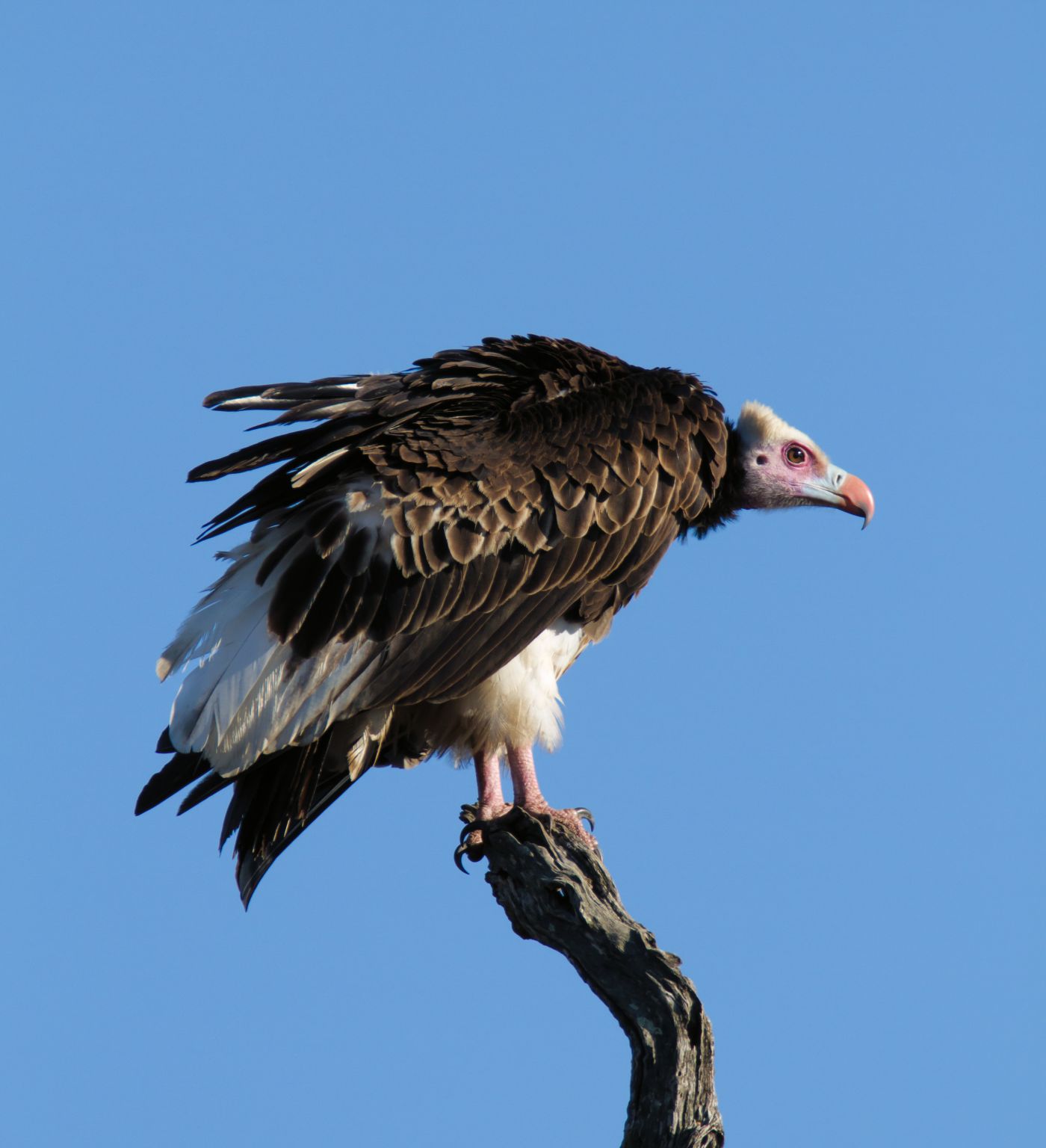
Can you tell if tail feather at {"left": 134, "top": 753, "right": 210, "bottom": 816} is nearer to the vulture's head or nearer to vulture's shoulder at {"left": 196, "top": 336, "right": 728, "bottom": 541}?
vulture's shoulder at {"left": 196, "top": 336, "right": 728, "bottom": 541}

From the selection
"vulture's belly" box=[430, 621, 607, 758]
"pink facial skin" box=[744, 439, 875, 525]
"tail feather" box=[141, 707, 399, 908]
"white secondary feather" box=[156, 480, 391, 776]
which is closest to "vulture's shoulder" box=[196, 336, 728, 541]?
"white secondary feather" box=[156, 480, 391, 776]

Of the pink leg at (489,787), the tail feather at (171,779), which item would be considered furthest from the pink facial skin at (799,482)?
the tail feather at (171,779)

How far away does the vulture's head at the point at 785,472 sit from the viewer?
10.3m

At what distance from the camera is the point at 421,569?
8312mm

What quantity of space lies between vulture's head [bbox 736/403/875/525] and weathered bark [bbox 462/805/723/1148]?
3.09 m

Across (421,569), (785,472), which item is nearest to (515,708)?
(421,569)

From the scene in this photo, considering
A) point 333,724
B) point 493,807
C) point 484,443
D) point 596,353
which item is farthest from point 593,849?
point 596,353

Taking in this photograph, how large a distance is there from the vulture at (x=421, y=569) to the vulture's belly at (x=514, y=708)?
0.01m

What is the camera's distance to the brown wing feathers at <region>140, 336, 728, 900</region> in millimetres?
8258

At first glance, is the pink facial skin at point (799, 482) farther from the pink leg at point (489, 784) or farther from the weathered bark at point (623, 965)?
the weathered bark at point (623, 965)

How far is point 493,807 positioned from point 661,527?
183 centimetres

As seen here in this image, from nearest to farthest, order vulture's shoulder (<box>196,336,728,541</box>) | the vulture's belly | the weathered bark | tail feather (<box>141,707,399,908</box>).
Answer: the weathered bark, tail feather (<box>141,707,399,908</box>), vulture's shoulder (<box>196,336,728,541</box>), the vulture's belly

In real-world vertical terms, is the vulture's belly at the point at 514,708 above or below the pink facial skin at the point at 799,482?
below

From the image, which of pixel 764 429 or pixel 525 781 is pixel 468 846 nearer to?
pixel 525 781
